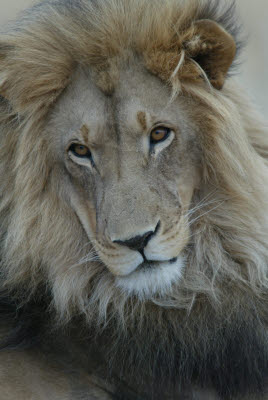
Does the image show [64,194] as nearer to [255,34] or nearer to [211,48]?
[211,48]

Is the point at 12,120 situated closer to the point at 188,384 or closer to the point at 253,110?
the point at 253,110

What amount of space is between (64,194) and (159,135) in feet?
1.95

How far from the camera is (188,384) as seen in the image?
369 cm

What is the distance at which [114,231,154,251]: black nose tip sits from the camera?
318cm

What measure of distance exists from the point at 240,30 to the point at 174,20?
358 millimetres

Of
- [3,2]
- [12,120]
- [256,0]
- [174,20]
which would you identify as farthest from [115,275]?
[256,0]

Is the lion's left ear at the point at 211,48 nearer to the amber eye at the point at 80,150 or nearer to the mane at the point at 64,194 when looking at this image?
the mane at the point at 64,194

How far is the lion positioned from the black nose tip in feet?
0.42

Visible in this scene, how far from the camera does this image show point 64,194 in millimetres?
3713

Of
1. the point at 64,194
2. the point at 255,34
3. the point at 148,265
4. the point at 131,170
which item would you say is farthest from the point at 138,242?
the point at 255,34

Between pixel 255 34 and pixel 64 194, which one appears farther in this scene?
pixel 255 34

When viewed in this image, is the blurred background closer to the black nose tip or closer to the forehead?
the forehead

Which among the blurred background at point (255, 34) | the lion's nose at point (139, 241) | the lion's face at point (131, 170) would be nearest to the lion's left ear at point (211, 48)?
the lion's face at point (131, 170)

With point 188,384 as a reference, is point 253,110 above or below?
above
